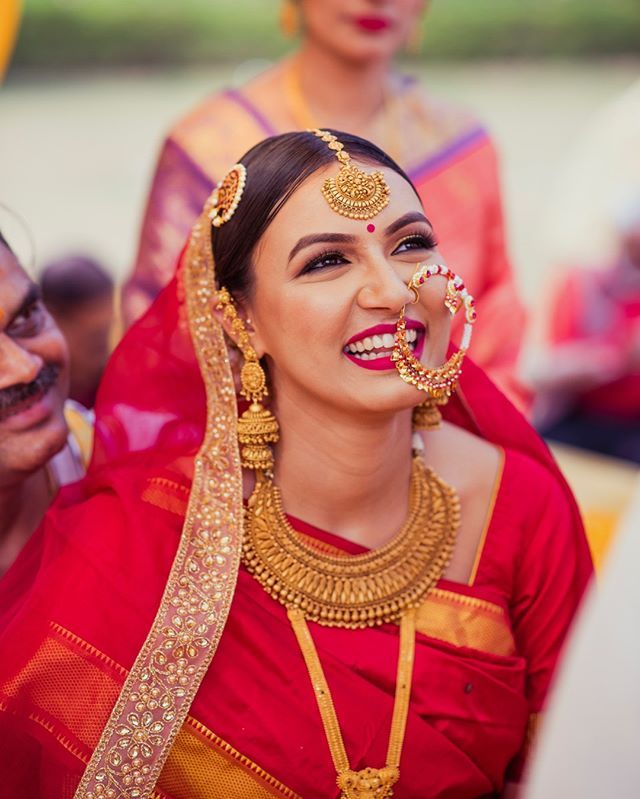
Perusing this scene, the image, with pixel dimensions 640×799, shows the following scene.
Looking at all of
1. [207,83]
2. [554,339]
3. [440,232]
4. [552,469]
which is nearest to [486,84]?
[207,83]

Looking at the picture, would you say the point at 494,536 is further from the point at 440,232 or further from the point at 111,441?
the point at 440,232

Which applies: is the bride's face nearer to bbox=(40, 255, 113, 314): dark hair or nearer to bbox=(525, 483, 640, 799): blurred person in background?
bbox=(525, 483, 640, 799): blurred person in background

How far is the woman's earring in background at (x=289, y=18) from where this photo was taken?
12.1 feet

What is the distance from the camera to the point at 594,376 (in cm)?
454

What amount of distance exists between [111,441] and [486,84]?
12.2 m

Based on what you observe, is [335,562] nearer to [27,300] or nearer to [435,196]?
[27,300]

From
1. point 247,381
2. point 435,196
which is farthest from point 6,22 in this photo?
point 247,381

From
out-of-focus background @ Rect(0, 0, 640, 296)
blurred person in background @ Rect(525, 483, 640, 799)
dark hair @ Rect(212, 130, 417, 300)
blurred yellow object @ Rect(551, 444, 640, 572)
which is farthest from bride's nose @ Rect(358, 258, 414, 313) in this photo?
out-of-focus background @ Rect(0, 0, 640, 296)

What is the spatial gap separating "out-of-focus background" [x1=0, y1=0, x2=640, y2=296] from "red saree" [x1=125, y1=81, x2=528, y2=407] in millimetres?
6952

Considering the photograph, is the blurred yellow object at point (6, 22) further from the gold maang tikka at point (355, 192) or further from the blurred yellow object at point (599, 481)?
the blurred yellow object at point (599, 481)

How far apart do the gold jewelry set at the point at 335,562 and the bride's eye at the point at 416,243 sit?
0.18 ft

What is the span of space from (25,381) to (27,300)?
0.17m

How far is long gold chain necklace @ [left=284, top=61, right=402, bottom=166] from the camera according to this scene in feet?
11.5

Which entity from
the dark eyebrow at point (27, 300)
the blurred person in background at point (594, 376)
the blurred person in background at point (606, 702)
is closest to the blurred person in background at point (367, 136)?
the blurred person in background at point (594, 376)
